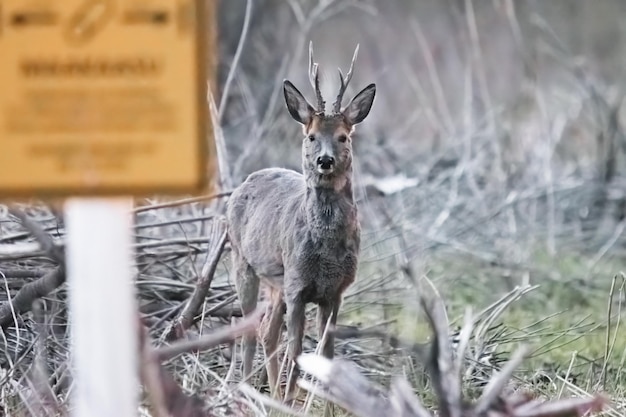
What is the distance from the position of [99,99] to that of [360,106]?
94.3 inches

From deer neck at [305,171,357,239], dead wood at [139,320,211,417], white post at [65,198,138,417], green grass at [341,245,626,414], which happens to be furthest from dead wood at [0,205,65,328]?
white post at [65,198,138,417]

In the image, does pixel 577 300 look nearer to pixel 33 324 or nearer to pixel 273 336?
pixel 273 336

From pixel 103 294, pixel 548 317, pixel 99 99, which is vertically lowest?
pixel 548 317

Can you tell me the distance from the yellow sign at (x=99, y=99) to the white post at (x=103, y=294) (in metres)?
0.07

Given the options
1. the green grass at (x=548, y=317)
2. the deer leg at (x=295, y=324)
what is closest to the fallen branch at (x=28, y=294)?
the deer leg at (x=295, y=324)

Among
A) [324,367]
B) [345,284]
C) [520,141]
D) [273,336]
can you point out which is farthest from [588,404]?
[520,141]

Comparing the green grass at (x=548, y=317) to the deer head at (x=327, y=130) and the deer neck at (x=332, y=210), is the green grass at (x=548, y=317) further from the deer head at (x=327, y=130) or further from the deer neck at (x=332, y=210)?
the deer head at (x=327, y=130)

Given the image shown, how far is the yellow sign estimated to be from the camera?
1852 millimetres

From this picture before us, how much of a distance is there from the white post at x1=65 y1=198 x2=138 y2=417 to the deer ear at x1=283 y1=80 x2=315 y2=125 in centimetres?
222

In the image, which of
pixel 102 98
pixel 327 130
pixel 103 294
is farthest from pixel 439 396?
pixel 327 130

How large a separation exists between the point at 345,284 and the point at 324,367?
4.87 feet

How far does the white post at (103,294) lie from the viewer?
1913 mm

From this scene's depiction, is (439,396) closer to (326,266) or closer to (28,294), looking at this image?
(326,266)

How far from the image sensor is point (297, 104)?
4.18 meters
